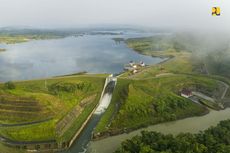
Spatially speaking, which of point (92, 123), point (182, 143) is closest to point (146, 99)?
point (92, 123)

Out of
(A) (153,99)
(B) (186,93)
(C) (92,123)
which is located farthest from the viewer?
(B) (186,93)

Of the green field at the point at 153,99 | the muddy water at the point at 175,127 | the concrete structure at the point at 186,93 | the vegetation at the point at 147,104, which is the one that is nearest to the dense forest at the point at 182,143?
the muddy water at the point at 175,127

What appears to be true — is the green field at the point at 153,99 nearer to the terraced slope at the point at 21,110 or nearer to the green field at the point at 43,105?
the green field at the point at 43,105

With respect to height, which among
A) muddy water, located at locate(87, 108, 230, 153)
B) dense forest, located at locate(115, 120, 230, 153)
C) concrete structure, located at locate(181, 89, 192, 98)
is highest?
concrete structure, located at locate(181, 89, 192, 98)

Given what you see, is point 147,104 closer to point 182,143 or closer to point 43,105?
point 182,143

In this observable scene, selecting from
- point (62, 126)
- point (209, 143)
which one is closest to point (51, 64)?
point (62, 126)

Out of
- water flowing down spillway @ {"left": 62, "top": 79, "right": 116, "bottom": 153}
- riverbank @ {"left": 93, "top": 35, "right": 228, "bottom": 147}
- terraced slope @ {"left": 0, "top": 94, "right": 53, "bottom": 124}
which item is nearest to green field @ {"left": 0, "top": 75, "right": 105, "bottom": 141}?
terraced slope @ {"left": 0, "top": 94, "right": 53, "bottom": 124}

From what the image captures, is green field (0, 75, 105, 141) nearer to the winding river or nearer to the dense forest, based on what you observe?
the winding river
